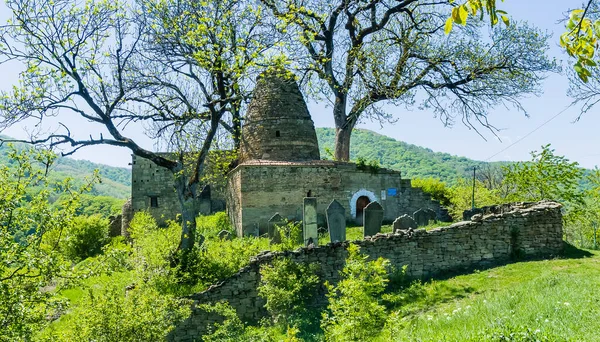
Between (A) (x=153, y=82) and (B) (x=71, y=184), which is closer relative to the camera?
(B) (x=71, y=184)

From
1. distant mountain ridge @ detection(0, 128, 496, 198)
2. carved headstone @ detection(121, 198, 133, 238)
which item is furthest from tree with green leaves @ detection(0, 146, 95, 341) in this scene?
distant mountain ridge @ detection(0, 128, 496, 198)

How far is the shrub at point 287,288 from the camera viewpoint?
34.4 ft

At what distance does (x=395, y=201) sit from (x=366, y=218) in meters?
7.85

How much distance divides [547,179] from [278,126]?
1057 centimetres

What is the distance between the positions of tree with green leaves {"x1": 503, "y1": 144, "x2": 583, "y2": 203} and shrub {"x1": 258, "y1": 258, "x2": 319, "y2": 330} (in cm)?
1167

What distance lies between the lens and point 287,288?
1074cm

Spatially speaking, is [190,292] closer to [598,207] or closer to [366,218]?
[366,218]

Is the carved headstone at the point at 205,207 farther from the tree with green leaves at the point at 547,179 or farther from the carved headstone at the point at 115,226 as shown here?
the tree with green leaves at the point at 547,179

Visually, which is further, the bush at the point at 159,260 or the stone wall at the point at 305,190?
the stone wall at the point at 305,190

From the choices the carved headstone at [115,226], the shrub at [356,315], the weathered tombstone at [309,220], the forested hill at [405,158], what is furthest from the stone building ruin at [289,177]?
the forested hill at [405,158]

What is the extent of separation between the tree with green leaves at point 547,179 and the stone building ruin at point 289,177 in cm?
334

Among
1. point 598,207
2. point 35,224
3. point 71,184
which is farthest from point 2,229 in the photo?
point 598,207

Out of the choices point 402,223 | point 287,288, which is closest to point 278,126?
point 402,223

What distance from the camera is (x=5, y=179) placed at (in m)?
8.35
